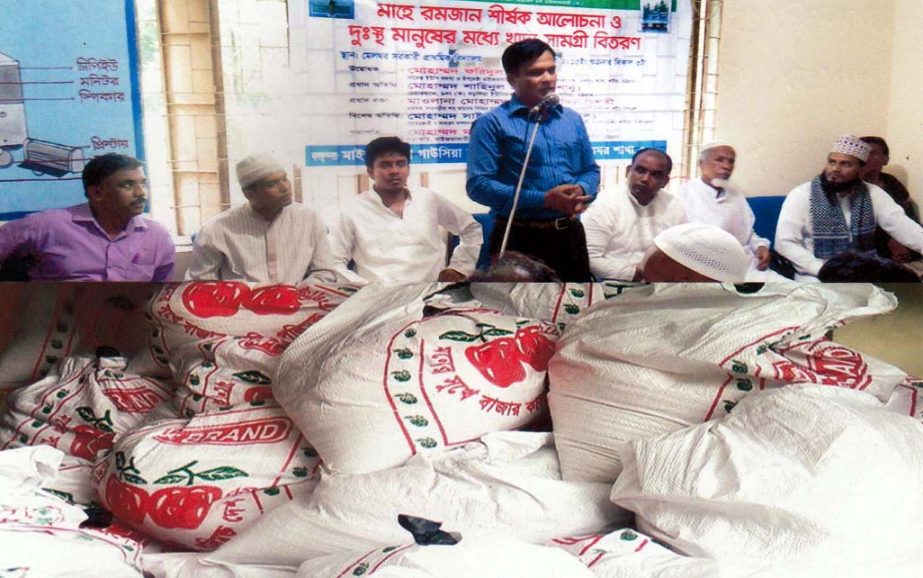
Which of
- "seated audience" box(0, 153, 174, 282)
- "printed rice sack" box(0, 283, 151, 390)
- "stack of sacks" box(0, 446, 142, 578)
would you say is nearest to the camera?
"stack of sacks" box(0, 446, 142, 578)

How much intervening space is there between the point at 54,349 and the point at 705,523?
1543 millimetres

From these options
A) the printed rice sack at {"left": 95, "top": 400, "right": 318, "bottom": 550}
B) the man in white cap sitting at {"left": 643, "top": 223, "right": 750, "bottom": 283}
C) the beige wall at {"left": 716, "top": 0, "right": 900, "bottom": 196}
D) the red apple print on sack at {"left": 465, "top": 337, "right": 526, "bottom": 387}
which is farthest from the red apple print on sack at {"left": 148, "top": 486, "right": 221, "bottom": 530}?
the beige wall at {"left": 716, "top": 0, "right": 900, "bottom": 196}

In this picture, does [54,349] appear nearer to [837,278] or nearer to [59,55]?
[59,55]

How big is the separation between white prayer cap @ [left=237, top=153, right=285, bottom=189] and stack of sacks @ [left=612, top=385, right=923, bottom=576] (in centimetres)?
83

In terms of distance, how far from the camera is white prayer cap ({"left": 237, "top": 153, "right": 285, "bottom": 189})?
5.34 ft

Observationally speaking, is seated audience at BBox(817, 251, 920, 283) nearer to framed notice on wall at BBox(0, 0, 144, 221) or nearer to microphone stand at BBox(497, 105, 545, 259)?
microphone stand at BBox(497, 105, 545, 259)

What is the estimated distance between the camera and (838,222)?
67.4 inches

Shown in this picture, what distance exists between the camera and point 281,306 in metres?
1.90

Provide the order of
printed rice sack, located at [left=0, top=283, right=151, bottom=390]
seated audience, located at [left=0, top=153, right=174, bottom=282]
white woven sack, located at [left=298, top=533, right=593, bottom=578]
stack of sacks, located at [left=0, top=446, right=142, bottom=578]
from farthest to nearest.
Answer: printed rice sack, located at [left=0, top=283, right=151, bottom=390] < seated audience, located at [left=0, top=153, right=174, bottom=282] < stack of sacks, located at [left=0, top=446, right=142, bottom=578] < white woven sack, located at [left=298, top=533, right=593, bottom=578]

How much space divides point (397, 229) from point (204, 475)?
1.93ft

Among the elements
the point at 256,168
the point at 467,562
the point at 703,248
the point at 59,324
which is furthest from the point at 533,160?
the point at 59,324

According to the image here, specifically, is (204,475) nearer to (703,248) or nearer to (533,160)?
(533,160)

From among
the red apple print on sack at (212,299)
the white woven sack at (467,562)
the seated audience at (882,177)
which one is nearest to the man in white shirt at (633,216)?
the seated audience at (882,177)

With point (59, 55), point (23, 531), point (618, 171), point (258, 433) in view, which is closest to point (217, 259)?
point (258, 433)
